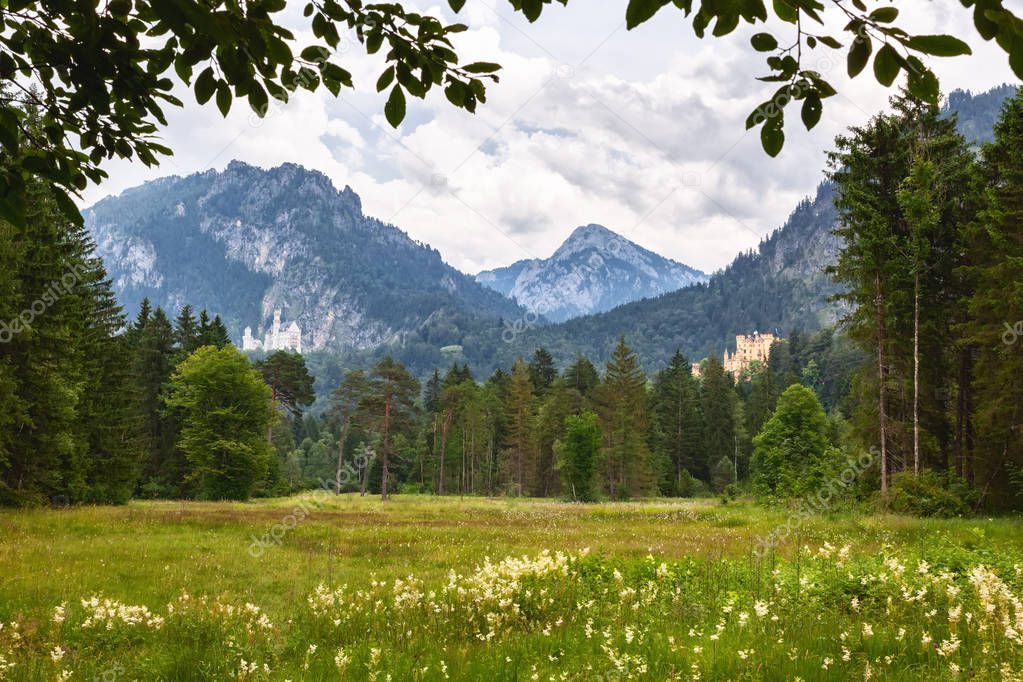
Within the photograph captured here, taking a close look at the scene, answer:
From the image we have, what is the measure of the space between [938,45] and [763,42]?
540mm

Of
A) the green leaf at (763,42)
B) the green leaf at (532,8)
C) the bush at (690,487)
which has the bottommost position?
the bush at (690,487)

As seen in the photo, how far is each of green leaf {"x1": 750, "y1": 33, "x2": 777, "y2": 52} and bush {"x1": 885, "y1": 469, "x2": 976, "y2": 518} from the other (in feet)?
86.8

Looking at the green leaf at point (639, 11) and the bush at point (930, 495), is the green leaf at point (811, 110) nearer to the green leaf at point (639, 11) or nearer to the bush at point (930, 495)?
the green leaf at point (639, 11)

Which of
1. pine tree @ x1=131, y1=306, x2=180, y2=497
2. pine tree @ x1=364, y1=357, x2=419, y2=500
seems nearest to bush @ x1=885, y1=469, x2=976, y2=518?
pine tree @ x1=131, y1=306, x2=180, y2=497

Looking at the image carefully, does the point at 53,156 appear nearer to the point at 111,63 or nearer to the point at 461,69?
the point at 111,63

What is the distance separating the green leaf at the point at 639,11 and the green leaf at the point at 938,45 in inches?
28.7

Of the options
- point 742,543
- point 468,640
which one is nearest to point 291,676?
point 468,640

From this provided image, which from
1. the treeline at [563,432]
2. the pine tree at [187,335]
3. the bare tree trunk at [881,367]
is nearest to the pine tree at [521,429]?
the treeline at [563,432]

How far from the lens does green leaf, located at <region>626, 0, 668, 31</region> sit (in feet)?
6.47

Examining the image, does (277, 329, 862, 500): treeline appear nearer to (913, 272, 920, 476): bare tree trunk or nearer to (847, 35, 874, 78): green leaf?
(913, 272, 920, 476): bare tree trunk

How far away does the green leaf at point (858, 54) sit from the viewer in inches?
79.9

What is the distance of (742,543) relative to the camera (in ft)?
58.0

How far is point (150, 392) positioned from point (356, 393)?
27847 mm

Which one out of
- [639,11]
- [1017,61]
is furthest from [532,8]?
[1017,61]
